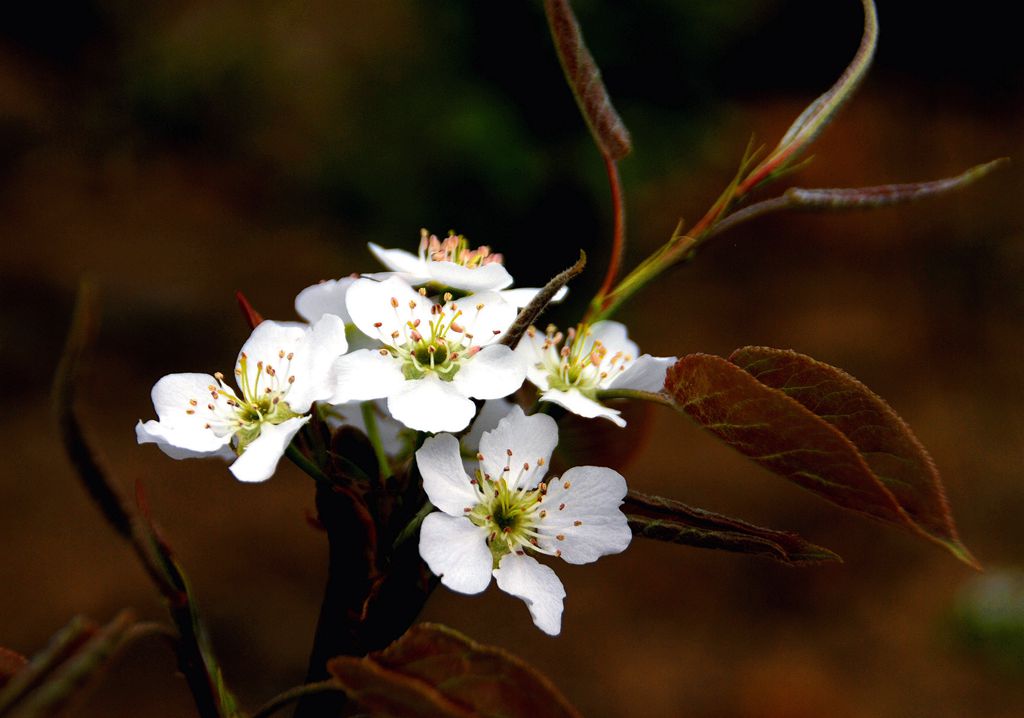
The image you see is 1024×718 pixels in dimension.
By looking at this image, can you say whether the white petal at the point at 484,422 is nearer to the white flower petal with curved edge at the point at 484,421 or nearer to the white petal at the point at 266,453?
the white flower petal with curved edge at the point at 484,421

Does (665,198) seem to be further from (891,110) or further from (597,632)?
(597,632)

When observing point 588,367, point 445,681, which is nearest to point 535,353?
point 588,367

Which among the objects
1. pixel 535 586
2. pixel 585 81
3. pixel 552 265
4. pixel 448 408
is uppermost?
pixel 585 81

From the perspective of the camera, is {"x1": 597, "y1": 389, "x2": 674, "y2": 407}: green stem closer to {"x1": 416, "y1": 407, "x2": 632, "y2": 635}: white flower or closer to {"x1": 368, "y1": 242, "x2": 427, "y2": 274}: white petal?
{"x1": 416, "y1": 407, "x2": 632, "y2": 635}: white flower

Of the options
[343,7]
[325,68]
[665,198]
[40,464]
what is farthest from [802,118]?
[343,7]

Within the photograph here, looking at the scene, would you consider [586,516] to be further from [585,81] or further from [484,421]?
[585,81]
